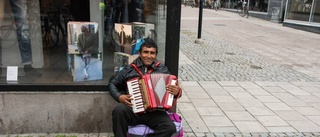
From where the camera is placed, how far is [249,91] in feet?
17.3

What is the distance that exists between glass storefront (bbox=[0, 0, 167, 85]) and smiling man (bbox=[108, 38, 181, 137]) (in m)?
0.45

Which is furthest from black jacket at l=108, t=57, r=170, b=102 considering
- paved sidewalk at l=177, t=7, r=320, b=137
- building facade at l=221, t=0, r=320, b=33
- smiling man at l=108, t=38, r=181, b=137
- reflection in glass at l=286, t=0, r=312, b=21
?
reflection in glass at l=286, t=0, r=312, b=21

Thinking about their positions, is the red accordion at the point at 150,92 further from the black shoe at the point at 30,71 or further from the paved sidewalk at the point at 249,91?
the black shoe at the point at 30,71

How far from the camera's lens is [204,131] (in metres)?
3.68

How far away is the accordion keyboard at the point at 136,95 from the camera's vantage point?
275 cm

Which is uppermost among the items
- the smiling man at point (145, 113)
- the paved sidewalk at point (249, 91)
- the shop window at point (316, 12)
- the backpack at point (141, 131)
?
the shop window at point (316, 12)

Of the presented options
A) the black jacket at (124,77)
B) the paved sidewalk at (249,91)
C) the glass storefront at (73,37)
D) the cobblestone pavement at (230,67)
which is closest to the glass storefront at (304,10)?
the paved sidewalk at (249,91)

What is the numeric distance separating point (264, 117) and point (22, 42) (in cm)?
340

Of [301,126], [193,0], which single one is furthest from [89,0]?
[193,0]

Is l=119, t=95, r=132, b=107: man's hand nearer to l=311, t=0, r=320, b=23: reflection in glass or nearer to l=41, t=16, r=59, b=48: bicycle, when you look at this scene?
l=41, t=16, r=59, b=48: bicycle

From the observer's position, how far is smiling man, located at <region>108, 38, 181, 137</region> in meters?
2.84

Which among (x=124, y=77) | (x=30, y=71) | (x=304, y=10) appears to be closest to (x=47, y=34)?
(x=30, y=71)

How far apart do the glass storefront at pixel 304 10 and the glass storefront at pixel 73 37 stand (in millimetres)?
13176

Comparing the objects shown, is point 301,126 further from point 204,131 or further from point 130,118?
point 130,118
